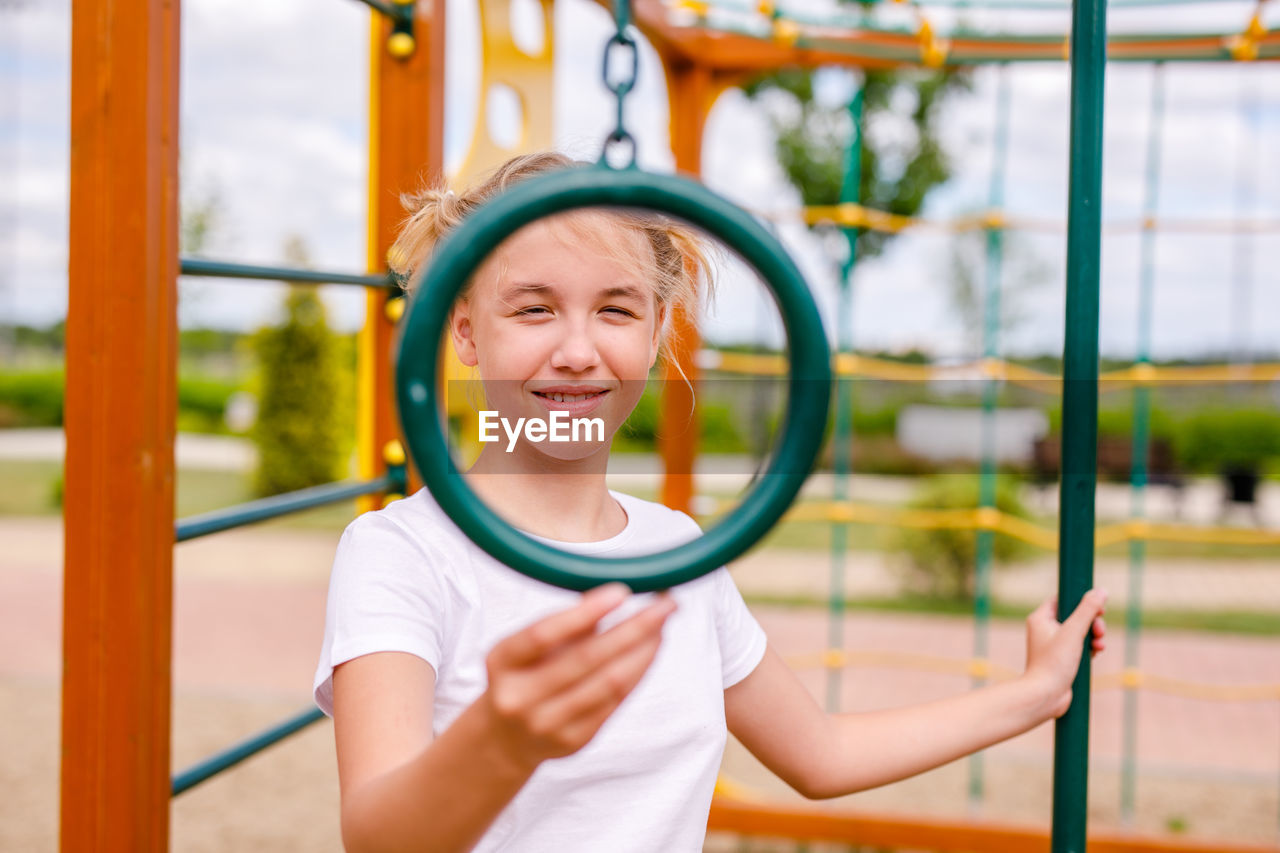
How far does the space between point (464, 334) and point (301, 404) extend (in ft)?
35.5

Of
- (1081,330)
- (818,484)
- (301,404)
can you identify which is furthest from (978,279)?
(1081,330)

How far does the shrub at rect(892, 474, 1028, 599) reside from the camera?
281 inches

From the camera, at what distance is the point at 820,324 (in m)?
0.65

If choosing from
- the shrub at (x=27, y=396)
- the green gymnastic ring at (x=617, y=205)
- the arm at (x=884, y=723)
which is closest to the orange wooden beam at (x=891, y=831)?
the arm at (x=884, y=723)

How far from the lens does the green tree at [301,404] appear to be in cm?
1091

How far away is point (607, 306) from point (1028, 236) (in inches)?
374

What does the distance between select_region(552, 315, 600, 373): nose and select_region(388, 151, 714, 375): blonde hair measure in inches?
3.4

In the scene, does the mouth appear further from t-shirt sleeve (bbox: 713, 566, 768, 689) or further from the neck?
t-shirt sleeve (bbox: 713, 566, 768, 689)

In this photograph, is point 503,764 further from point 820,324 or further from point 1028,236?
point 1028,236

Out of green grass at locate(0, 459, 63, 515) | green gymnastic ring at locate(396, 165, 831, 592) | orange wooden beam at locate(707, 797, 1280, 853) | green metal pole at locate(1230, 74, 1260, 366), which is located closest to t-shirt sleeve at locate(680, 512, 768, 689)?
green gymnastic ring at locate(396, 165, 831, 592)

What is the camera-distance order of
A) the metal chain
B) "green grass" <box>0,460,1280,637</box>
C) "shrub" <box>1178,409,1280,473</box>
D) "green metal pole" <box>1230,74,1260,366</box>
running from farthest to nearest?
1. "shrub" <box>1178,409,1280,473</box>
2. "green grass" <box>0,460,1280,637</box>
3. "green metal pole" <box>1230,74,1260,366</box>
4. the metal chain

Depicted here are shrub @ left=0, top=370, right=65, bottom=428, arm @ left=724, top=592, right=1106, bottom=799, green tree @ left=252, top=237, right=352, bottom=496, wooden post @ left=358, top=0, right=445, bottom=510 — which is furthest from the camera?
shrub @ left=0, top=370, right=65, bottom=428

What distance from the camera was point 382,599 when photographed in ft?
2.85

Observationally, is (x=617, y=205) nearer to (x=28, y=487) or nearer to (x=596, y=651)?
(x=596, y=651)
